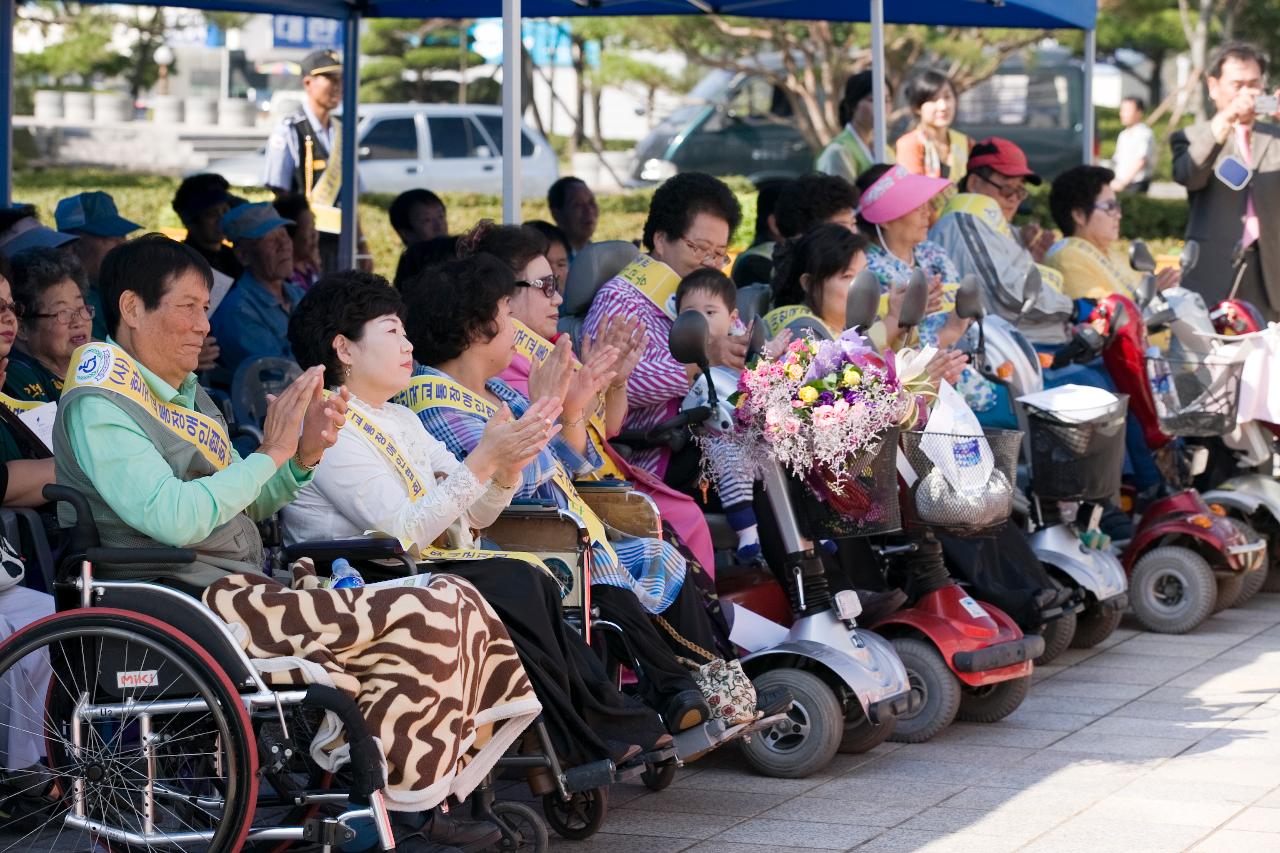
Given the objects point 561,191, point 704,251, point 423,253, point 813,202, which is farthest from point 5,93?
point 704,251

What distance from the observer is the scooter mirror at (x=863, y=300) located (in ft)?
18.2

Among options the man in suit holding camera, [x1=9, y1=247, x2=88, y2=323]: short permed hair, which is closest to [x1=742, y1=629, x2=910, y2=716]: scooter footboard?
[x1=9, y1=247, x2=88, y2=323]: short permed hair

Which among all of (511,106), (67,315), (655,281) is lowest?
(67,315)

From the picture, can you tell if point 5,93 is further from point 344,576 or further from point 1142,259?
point 344,576

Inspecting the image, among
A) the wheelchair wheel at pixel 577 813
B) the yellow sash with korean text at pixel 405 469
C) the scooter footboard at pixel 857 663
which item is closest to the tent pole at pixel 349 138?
the scooter footboard at pixel 857 663

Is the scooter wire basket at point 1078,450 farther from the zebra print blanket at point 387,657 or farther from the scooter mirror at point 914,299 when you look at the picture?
the zebra print blanket at point 387,657

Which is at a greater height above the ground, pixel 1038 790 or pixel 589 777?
pixel 589 777

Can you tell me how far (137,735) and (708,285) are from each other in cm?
250

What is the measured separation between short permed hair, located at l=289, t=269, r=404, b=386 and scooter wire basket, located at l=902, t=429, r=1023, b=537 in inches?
69.5

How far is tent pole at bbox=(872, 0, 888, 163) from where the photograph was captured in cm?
899

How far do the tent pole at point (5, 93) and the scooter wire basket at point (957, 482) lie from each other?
16.0 ft

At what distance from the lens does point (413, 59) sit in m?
29.8

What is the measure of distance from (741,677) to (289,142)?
605cm

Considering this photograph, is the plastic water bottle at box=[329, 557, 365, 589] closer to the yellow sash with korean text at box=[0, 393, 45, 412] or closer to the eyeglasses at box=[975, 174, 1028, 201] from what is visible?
the yellow sash with korean text at box=[0, 393, 45, 412]
